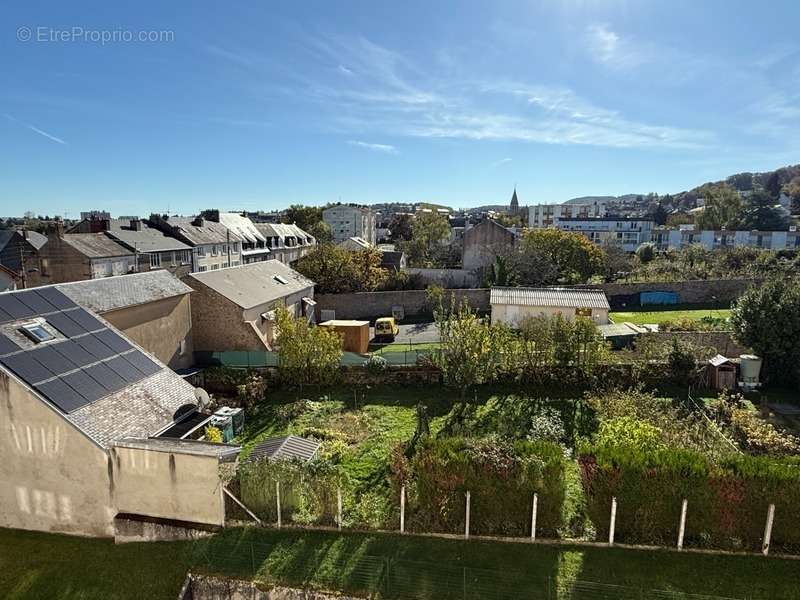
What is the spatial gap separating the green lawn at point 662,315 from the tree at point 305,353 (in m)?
24.7

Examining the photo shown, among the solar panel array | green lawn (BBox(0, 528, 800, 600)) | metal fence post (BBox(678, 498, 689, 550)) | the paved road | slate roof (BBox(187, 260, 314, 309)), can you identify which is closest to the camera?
green lawn (BBox(0, 528, 800, 600))

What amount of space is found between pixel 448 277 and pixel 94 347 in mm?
Answer: 36622

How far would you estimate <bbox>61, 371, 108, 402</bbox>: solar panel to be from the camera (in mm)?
12672

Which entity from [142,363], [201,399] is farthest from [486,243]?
[142,363]

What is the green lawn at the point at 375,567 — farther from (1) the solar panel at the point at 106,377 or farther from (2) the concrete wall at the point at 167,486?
(1) the solar panel at the point at 106,377

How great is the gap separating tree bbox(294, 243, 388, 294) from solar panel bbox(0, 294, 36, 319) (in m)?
26.7

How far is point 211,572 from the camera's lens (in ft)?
34.5

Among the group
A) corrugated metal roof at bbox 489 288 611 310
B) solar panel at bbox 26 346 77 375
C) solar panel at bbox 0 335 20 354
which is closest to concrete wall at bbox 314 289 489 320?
corrugated metal roof at bbox 489 288 611 310

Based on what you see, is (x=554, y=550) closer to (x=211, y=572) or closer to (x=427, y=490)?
(x=427, y=490)

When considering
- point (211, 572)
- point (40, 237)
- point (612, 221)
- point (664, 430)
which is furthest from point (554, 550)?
point (612, 221)

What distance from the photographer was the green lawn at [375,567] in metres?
9.80

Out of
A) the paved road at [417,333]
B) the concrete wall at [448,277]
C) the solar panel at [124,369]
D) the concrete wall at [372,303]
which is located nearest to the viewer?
the solar panel at [124,369]

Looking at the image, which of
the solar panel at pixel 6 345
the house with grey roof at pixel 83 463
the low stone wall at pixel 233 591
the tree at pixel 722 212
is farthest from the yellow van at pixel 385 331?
the tree at pixel 722 212

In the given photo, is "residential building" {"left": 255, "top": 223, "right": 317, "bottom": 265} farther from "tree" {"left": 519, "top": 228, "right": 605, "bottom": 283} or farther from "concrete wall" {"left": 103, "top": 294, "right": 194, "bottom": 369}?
"concrete wall" {"left": 103, "top": 294, "right": 194, "bottom": 369}
